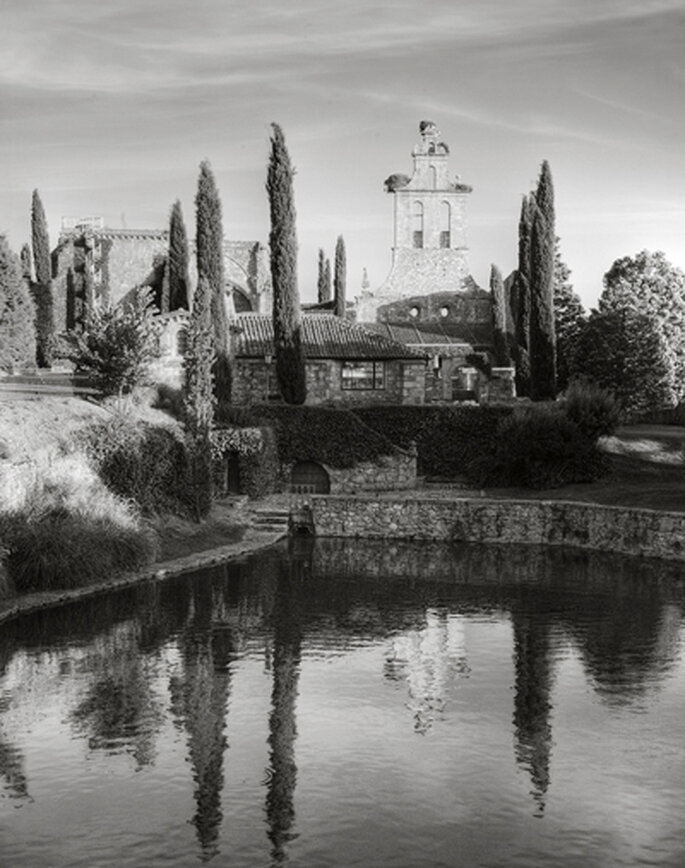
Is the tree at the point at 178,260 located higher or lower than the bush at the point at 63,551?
higher

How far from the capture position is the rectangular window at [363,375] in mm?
50531

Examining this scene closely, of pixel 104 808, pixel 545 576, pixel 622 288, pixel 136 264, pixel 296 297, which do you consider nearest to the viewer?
pixel 104 808

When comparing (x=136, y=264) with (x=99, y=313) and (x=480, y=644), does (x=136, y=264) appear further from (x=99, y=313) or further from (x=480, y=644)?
(x=480, y=644)

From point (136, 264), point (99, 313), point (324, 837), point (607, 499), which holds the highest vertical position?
point (136, 264)

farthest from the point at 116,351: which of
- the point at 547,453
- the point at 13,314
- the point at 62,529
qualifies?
the point at 547,453

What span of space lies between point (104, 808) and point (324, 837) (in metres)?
2.89

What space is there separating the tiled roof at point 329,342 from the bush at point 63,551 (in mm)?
21990

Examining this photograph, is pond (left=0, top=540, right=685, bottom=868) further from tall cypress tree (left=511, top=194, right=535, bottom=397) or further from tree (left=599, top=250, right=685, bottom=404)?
tree (left=599, top=250, right=685, bottom=404)

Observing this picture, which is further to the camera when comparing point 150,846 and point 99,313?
point 99,313

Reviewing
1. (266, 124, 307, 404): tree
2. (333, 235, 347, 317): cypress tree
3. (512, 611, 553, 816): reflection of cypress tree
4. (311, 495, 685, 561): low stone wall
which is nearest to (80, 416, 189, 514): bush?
(311, 495, 685, 561): low stone wall

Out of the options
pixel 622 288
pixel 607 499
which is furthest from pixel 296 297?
pixel 622 288

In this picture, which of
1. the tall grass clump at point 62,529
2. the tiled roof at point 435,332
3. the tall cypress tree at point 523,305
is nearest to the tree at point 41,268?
the tiled roof at point 435,332

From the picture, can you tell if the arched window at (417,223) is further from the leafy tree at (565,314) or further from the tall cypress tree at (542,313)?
the tall cypress tree at (542,313)

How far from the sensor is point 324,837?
1367 cm
